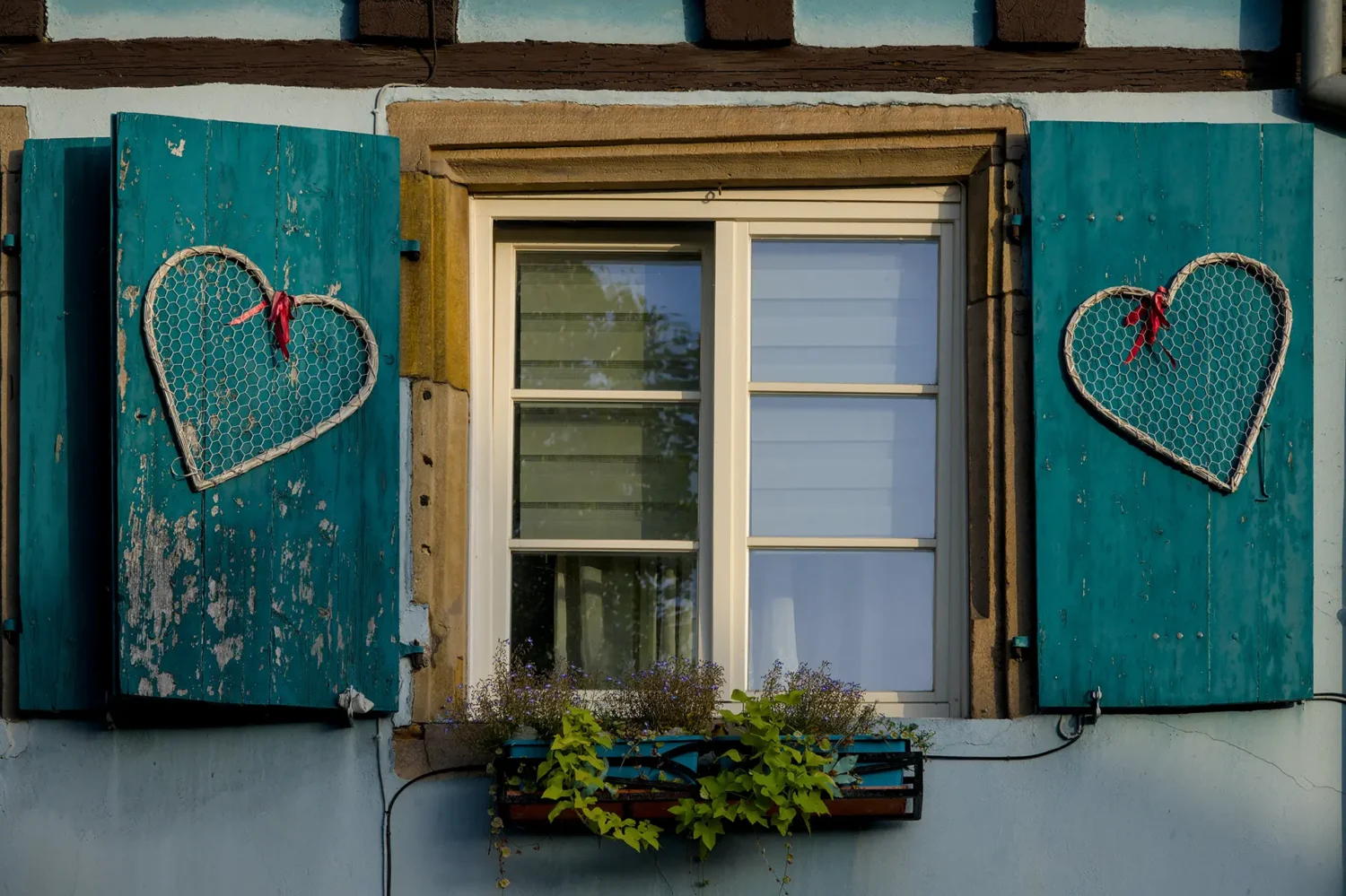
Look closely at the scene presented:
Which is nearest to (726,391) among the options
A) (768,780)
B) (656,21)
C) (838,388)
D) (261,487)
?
(838,388)

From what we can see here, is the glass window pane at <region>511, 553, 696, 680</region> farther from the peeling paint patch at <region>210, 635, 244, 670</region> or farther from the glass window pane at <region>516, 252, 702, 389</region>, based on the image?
the peeling paint patch at <region>210, 635, 244, 670</region>

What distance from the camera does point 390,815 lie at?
4.17 metres

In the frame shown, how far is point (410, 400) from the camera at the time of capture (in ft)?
14.1

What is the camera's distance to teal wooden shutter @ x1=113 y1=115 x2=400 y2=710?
4082 mm

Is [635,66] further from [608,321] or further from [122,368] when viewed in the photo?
[122,368]

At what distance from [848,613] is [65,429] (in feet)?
6.31

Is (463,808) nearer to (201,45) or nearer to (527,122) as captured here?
(527,122)

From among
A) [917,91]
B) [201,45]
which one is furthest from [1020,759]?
[201,45]

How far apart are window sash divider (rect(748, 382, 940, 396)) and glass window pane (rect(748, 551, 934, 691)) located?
395 millimetres

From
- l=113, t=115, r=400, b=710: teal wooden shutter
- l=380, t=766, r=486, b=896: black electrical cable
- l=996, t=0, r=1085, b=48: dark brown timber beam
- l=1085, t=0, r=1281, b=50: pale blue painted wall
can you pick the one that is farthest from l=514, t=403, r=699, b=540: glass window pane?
l=1085, t=0, r=1281, b=50: pale blue painted wall

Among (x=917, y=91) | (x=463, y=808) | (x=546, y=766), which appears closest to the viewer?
(x=546, y=766)

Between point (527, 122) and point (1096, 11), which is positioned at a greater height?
point (1096, 11)

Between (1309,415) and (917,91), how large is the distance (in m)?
1.22

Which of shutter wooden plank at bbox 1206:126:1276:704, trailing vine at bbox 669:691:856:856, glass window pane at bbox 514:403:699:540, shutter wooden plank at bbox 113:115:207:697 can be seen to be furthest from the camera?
glass window pane at bbox 514:403:699:540
